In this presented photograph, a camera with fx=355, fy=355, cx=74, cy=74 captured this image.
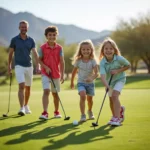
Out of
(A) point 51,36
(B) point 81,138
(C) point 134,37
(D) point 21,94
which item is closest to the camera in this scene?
(B) point 81,138

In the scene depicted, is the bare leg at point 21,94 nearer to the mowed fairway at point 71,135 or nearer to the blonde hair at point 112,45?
the mowed fairway at point 71,135

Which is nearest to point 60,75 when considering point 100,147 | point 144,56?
point 100,147

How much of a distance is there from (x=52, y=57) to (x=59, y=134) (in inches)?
110

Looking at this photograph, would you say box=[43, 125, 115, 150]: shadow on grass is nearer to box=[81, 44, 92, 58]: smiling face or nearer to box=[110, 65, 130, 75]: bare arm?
box=[110, 65, 130, 75]: bare arm

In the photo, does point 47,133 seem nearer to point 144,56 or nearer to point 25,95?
point 25,95

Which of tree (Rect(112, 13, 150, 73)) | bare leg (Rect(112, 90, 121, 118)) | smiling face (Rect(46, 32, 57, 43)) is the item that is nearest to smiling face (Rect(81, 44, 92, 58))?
smiling face (Rect(46, 32, 57, 43))

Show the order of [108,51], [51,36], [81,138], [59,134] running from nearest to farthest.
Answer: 1. [81,138]
2. [59,134]
3. [108,51]
4. [51,36]

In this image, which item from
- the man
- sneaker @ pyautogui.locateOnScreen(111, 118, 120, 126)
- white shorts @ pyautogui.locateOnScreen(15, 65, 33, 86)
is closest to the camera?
sneaker @ pyautogui.locateOnScreen(111, 118, 120, 126)

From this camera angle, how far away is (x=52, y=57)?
26.0 feet

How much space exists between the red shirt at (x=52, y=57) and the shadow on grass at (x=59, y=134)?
5.64ft

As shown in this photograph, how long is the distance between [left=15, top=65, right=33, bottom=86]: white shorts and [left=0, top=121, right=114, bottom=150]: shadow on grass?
209 centimetres

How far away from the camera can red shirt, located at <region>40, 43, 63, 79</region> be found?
794 centimetres

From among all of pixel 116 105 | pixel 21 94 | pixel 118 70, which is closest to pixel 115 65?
pixel 118 70

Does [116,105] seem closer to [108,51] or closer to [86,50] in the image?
[108,51]
